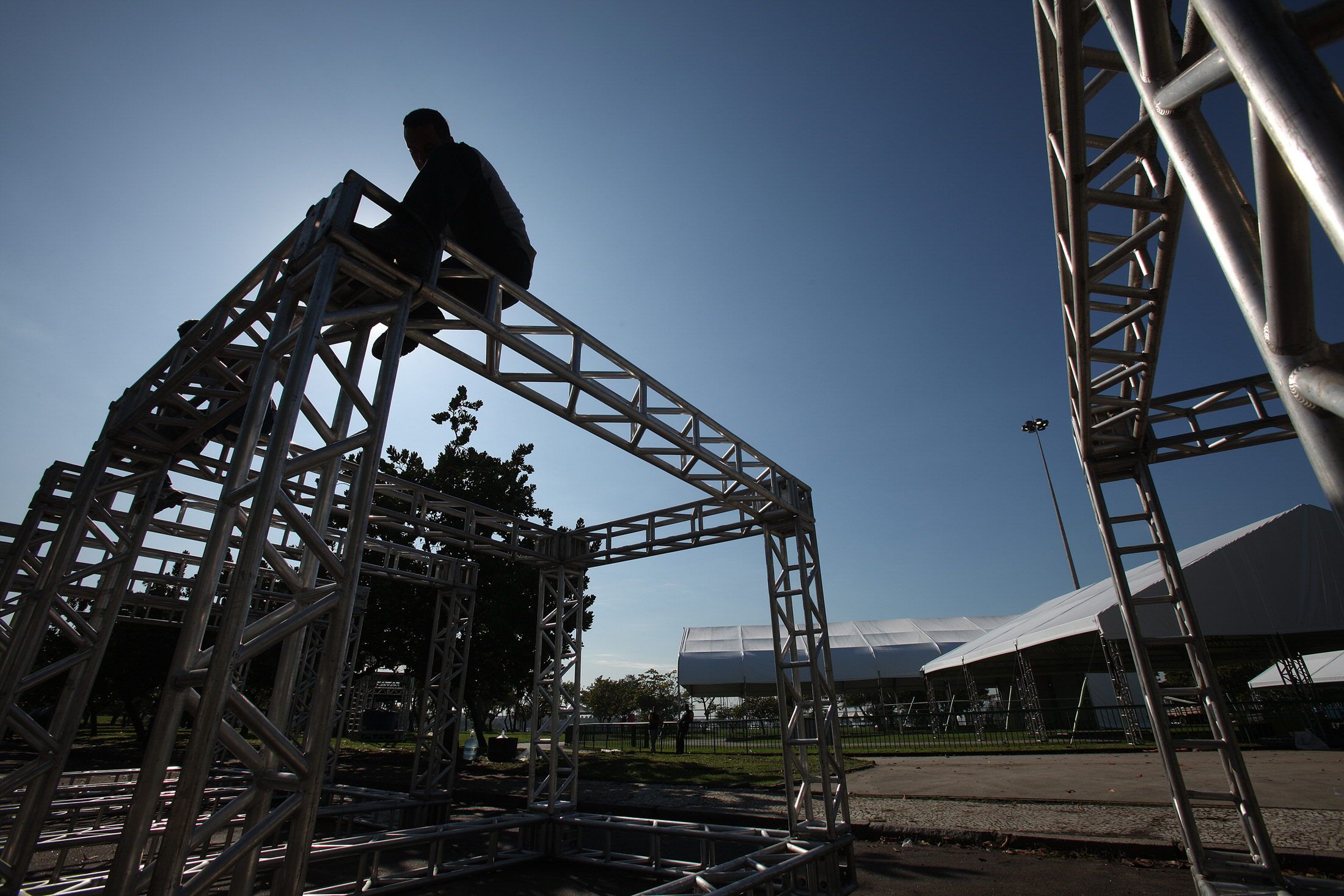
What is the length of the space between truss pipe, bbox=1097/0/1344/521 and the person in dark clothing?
3800mm

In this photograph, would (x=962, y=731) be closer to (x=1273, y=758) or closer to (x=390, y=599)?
(x=1273, y=758)

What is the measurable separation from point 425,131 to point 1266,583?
2246 cm

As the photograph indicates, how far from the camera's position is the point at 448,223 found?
4488 mm

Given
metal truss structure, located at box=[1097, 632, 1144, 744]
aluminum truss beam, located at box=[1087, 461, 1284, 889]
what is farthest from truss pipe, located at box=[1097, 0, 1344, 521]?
metal truss structure, located at box=[1097, 632, 1144, 744]

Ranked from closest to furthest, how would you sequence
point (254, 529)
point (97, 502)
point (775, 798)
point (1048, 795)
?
point (254, 529), point (97, 502), point (1048, 795), point (775, 798)

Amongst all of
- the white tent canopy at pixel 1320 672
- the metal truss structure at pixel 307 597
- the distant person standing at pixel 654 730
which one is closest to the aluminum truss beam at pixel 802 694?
the metal truss structure at pixel 307 597

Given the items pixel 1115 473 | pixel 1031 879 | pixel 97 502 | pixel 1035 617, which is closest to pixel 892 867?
pixel 1031 879

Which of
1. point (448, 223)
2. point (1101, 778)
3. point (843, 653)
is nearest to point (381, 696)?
point (843, 653)

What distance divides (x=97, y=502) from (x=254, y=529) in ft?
16.5

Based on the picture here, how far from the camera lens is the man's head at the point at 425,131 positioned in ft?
14.1

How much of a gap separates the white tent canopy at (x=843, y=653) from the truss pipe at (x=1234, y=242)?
34.6 metres

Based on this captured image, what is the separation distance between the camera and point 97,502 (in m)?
6.01

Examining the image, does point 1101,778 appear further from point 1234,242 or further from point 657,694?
point 657,694

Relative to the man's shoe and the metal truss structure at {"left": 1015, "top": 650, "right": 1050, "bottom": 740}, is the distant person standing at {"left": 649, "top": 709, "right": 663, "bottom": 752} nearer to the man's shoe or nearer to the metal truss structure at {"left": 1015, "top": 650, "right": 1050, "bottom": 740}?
the metal truss structure at {"left": 1015, "top": 650, "right": 1050, "bottom": 740}
